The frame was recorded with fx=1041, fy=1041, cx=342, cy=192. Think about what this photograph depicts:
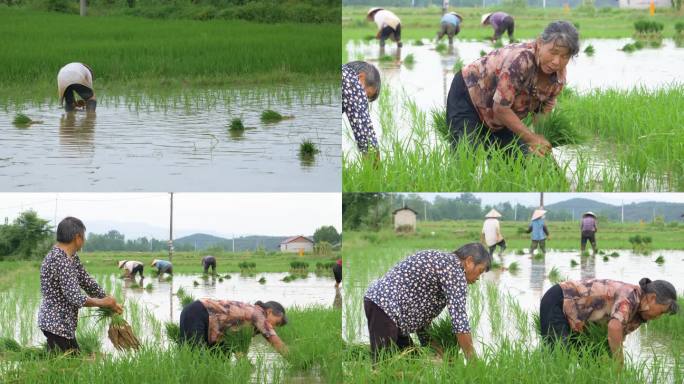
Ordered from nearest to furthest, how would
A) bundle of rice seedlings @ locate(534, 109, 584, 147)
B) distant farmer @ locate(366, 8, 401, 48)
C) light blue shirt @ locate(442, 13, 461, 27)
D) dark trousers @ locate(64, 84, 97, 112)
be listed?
bundle of rice seedlings @ locate(534, 109, 584, 147) → dark trousers @ locate(64, 84, 97, 112) → distant farmer @ locate(366, 8, 401, 48) → light blue shirt @ locate(442, 13, 461, 27)

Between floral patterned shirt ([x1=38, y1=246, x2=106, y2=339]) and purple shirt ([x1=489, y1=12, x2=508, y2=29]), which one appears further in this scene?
purple shirt ([x1=489, y1=12, x2=508, y2=29])

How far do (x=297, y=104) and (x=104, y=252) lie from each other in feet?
11.9

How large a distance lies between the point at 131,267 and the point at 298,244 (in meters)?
1.28

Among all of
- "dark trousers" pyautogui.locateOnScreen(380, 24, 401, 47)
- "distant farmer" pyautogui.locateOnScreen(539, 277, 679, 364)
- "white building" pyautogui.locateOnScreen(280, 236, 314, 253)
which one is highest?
"dark trousers" pyautogui.locateOnScreen(380, 24, 401, 47)

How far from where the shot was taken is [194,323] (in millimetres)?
5547

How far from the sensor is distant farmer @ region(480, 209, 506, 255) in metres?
5.50

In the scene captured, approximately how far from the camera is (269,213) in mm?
7500

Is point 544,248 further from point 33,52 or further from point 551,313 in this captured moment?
point 33,52

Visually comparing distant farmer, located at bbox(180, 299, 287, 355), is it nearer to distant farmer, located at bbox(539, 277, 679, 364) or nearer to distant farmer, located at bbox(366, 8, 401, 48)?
distant farmer, located at bbox(539, 277, 679, 364)

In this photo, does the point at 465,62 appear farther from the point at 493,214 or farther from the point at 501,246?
the point at 493,214

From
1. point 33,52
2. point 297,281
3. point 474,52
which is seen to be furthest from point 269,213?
point 33,52

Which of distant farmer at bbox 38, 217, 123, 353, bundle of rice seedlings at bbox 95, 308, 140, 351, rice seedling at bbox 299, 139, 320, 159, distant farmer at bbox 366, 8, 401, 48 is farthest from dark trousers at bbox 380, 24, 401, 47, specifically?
distant farmer at bbox 38, 217, 123, 353

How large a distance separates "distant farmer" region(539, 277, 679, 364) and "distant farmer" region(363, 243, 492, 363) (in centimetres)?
52

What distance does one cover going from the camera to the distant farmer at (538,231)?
5.63 m
